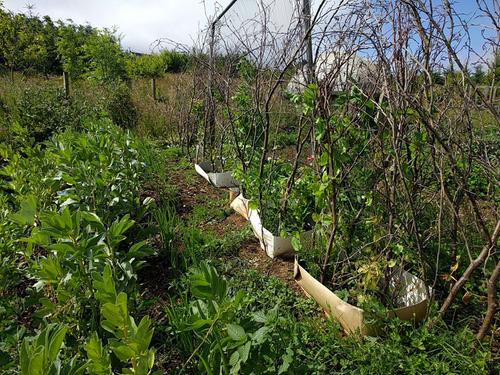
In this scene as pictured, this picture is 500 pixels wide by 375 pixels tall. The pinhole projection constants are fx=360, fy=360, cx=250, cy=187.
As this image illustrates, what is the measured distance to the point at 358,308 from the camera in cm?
208

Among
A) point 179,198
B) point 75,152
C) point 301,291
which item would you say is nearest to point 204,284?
point 301,291

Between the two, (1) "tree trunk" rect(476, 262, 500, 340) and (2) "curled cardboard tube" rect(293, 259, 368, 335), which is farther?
(2) "curled cardboard tube" rect(293, 259, 368, 335)

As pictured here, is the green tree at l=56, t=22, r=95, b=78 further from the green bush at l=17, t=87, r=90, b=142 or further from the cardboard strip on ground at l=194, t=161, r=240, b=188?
the cardboard strip on ground at l=194, t=161, r=240, b=188

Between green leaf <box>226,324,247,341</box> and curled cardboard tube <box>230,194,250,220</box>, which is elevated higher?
green leaf <box>226,324,247,341</box>

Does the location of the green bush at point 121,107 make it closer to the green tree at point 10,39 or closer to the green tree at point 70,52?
the green tree at point 10,39

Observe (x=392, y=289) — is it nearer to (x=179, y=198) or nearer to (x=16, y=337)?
(x=16, y=337)

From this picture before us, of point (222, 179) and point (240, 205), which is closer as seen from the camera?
point (240, 205)

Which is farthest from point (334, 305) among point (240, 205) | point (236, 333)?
point (240, 205)

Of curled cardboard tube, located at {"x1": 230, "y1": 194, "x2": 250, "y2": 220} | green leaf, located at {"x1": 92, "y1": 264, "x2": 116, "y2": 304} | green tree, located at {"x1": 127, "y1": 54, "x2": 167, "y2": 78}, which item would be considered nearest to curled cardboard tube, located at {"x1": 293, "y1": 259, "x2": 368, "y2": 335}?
curled cardboard tube, located at {"x1": 230, "y1": 194, "x2": 250, "y2": 220}

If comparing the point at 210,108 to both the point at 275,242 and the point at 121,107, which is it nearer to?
the point at 275,242

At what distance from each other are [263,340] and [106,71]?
51.2 feet

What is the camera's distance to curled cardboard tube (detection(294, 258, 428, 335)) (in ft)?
6.83

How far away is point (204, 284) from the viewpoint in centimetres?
126

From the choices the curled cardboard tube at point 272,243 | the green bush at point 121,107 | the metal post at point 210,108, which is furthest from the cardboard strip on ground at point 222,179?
the green bush at point 121,107
